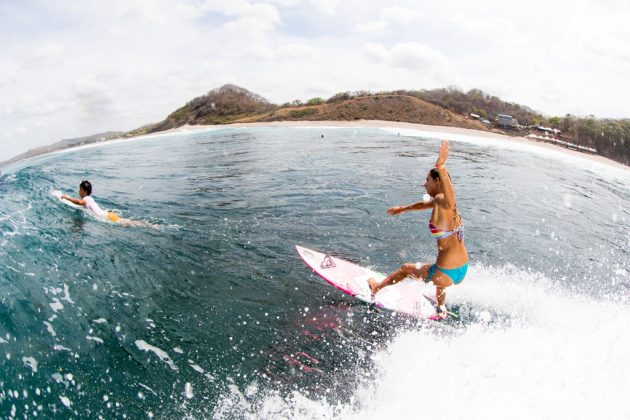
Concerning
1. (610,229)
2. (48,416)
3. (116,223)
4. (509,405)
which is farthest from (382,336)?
(610,229)

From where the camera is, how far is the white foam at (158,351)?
6.00m

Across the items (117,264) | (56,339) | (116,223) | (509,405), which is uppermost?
(116,223)

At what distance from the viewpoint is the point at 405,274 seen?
7.29 meters

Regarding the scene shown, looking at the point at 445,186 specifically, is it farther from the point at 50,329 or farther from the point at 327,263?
the point at 50,329

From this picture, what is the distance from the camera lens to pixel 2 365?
6043 millimetres

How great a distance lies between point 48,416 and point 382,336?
229 inches

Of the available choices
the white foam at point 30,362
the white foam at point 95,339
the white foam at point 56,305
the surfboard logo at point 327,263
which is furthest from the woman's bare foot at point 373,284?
the white foam at point 56,305

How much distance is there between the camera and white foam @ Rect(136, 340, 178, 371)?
600cm

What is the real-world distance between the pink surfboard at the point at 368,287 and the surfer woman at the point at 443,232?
29.9 inches

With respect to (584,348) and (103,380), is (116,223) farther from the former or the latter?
(584,348)

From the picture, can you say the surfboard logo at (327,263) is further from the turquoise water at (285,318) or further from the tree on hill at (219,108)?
the tree on hill at (219,108)

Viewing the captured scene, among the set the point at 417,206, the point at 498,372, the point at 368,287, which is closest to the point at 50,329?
the point at 368,287

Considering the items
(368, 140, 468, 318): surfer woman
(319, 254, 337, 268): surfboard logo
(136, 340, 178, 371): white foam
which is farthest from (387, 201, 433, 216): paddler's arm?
(136, 340, 178, 371): white foam

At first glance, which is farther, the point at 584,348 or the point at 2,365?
the point at 584,348
